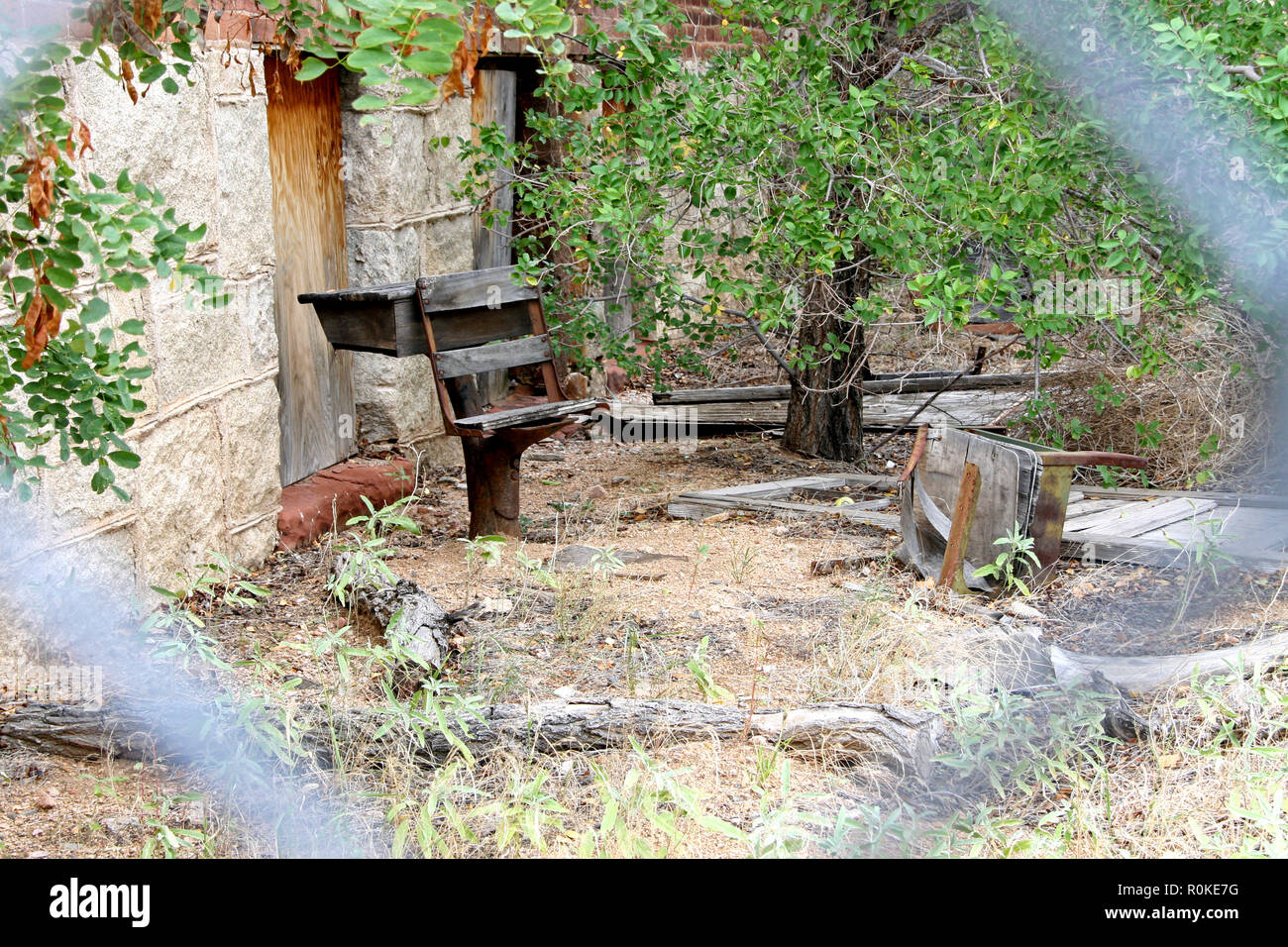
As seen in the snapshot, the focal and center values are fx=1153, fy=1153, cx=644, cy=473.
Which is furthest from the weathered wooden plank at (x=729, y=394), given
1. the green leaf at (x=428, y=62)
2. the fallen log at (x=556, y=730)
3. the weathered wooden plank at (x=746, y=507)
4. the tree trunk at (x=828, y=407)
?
the green leaf at (x=428, y=62)

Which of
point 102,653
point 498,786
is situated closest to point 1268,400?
point 498,786

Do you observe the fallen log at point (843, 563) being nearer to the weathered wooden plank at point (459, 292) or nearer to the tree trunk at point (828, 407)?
the weathered wooden plank at point (459, 292)

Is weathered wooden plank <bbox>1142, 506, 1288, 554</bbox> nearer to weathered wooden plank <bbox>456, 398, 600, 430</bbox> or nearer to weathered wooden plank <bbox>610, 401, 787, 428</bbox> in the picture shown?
weathered wooden plank <bbox>456, 398, 600, 430</bbox>

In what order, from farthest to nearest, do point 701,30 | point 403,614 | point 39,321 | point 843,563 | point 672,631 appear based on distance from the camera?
point 701,30
point 843,563
point 672,631
point 403,614
point 39,321

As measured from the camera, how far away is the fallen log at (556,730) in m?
2.99

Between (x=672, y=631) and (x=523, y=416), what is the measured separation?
1.37 meters

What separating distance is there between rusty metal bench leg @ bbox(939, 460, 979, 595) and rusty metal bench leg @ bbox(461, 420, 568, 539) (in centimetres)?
178

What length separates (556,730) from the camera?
3.04 metres

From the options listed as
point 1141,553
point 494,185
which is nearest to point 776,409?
point 494,185

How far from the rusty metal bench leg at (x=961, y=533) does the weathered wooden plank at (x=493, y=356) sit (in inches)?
79.7

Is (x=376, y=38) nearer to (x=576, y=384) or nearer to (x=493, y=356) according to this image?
(x=493, y=356)

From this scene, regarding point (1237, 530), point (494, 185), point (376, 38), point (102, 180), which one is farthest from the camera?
point (494, 185)

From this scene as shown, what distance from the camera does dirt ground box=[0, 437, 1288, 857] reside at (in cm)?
287

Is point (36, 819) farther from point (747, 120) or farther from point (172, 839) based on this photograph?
point (747, 120)
